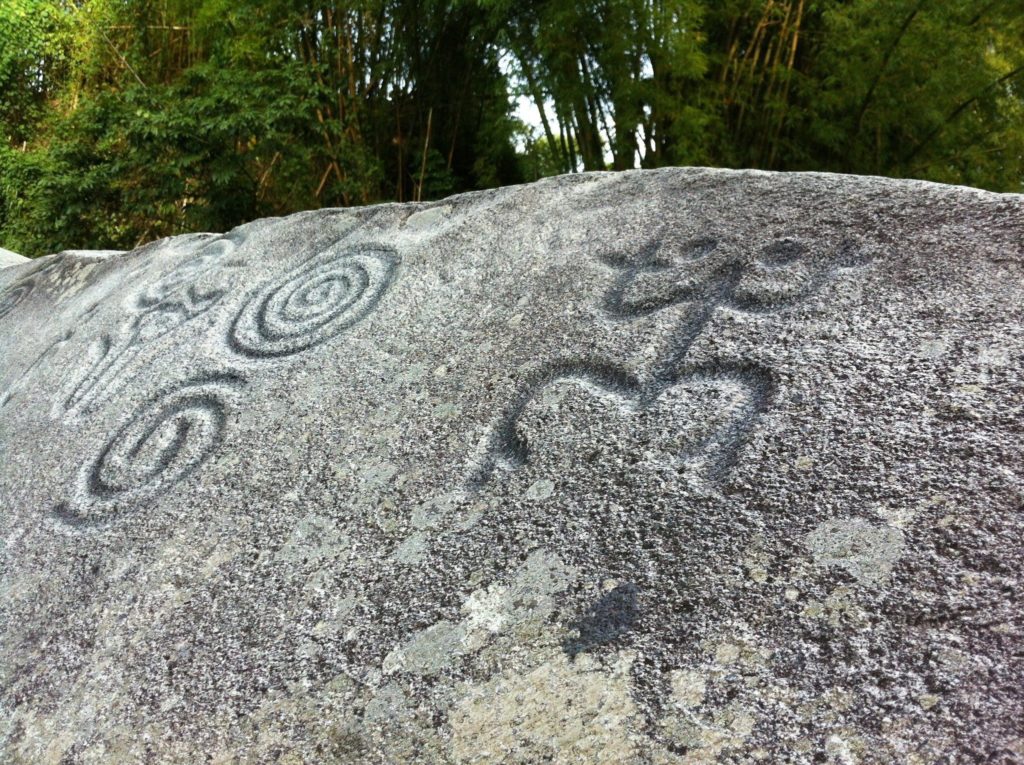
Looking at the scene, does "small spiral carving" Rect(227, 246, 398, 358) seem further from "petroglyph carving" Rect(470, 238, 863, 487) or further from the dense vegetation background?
the dense vegetation background

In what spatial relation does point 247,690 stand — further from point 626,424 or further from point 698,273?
point 698,273

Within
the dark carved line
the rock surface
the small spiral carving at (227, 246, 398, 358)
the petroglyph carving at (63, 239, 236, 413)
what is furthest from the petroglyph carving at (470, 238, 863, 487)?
the rock surface

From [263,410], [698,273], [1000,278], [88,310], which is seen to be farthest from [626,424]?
[88,310]

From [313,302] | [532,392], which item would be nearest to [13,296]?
[313,302]

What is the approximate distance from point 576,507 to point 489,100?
3.71 metres

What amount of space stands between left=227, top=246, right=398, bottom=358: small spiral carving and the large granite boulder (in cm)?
1

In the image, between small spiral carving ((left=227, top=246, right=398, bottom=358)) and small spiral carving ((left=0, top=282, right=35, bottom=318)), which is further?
small spiral carving ((left=0, top=282, right=35, bottom=318))

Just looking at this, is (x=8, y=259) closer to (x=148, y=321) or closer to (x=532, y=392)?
(x=148, y=321)

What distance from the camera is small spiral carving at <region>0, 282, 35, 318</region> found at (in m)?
2.13

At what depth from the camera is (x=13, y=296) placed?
2.19m

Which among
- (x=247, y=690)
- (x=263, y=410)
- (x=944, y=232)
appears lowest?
(x=247, y=690)

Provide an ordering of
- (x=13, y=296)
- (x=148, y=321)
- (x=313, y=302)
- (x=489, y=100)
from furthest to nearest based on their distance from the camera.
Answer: (x=489, y=100) → (x=13, y=296) → (x=148, y=321) → (x=313, y=302)

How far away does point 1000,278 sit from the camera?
0.85 metres

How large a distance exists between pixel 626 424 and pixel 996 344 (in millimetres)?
347
